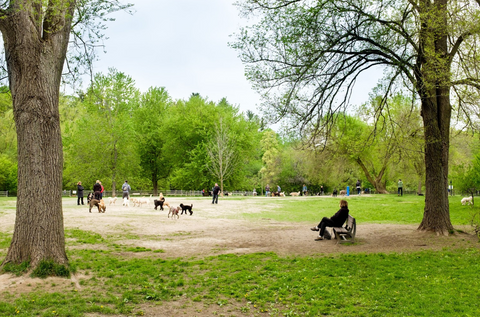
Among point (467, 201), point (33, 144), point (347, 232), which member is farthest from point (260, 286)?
point (467, 201)

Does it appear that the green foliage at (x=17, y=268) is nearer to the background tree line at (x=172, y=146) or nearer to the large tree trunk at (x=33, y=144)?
the large tree trunk at (x=33, y=144)

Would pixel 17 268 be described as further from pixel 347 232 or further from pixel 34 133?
pixel 347 232

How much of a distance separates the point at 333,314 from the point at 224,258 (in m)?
4.18

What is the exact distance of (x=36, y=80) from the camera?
7.68 meters

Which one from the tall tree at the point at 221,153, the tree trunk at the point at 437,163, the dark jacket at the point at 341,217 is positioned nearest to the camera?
the dark jacket at the point at 341,217

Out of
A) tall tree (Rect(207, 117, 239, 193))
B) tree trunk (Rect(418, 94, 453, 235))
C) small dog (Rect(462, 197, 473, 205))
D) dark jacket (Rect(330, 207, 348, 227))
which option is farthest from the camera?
tall tree (Rect(207, 117, 239, 193))

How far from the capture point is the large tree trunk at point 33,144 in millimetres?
7547

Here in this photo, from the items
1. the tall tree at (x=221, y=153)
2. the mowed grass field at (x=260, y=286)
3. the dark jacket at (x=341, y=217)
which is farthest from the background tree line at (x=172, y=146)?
the mowed grass field at (x=260, y=286)

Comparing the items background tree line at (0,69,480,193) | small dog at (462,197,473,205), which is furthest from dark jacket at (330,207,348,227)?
background tree line at (0,69,480,193)

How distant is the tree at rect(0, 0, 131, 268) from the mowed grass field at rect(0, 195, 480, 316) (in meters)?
0.94

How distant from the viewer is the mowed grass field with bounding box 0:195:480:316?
6.08 metres

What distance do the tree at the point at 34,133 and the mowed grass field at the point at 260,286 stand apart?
36.9 inches

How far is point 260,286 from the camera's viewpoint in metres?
7.34

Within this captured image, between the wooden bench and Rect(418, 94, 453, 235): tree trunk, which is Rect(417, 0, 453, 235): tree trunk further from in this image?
the wooden bench
